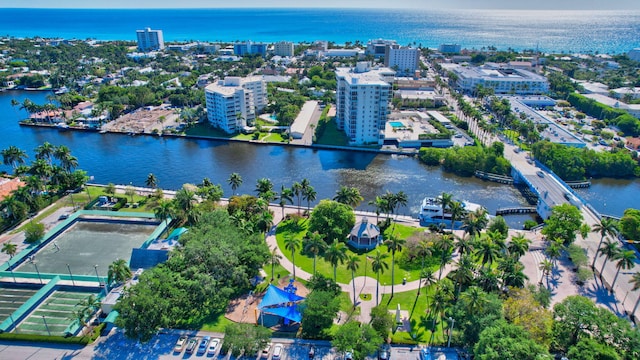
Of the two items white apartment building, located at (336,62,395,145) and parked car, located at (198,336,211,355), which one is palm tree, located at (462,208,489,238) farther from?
white apartment building, located at (336,62,395,145)

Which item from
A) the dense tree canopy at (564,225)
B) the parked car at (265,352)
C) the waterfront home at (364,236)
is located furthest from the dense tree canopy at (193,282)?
the dense tree canopy at (564,225)

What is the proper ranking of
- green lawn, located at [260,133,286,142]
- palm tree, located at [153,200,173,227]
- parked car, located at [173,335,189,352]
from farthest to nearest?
green lawn, located at [260,133,286,142], palm tree, located at [153,200,173,227], parked car, located at [173,335,189,352]

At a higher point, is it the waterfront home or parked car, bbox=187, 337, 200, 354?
the waterfront home

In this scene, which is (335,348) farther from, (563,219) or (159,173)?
(159,173)

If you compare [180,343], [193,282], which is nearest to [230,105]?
[193,282]

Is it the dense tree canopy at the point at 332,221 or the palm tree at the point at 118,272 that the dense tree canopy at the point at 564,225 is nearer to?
the dense tree canopy at the point at 332,221

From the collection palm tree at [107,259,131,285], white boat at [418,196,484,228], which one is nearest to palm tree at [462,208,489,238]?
white boat at [418,196,484,228]

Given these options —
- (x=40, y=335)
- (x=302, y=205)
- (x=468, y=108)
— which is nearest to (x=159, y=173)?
(x=302, y=205)
